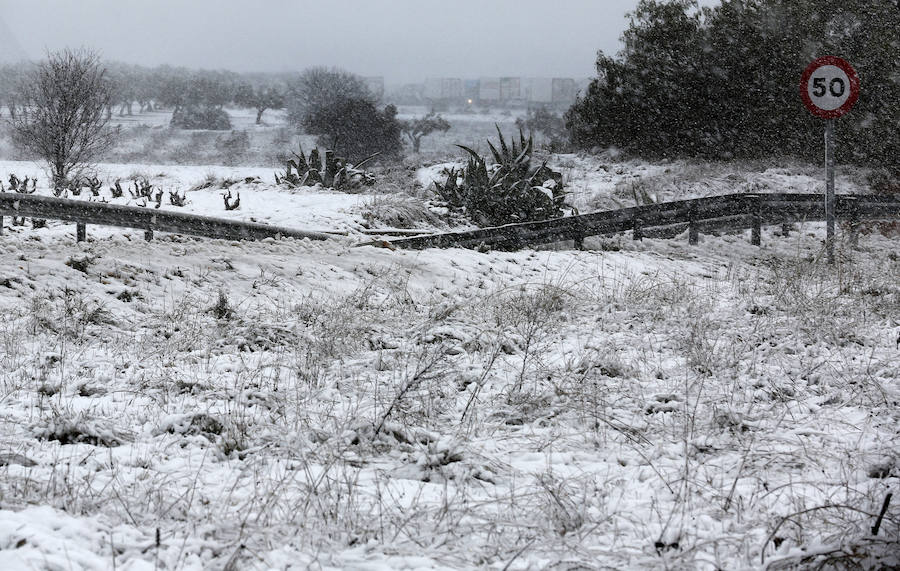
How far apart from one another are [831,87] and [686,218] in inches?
145

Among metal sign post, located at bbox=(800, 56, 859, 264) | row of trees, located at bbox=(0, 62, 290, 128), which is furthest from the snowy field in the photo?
row of trees, located at bbox=(0, 62, 290, 128)

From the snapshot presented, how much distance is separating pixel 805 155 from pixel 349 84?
46.4 m

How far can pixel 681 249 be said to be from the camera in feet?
47.3

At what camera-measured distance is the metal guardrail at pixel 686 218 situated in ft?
42.5

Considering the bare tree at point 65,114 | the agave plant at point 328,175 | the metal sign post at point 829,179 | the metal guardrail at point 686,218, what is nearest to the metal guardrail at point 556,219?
the metal guardrail at point 686,218

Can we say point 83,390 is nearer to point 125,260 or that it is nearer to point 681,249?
point 125,260

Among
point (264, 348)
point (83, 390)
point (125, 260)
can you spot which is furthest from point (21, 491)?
point (125, 260)

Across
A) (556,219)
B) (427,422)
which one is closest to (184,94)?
(556,219)

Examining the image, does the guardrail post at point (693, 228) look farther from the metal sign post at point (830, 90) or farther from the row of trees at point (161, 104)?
the row of trees at point (161, 104)

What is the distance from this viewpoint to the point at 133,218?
452 inches

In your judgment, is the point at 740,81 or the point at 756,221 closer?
the point at 756,221

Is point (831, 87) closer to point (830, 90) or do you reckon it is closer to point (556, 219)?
point (830, 90)

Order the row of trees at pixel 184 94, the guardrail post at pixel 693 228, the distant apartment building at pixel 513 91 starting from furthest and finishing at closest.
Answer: the distant apartment building at pixel 513 91, the row of trees at pixel 184 94, the guardrail post at pixel 693 228

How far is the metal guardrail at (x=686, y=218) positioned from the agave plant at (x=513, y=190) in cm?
216
